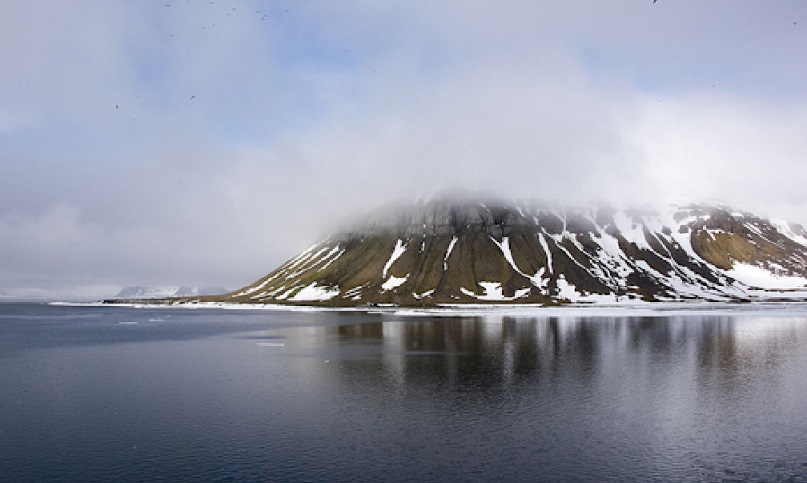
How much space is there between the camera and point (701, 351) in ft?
256

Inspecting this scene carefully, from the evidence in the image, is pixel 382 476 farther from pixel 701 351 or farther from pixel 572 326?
pixel 572 326

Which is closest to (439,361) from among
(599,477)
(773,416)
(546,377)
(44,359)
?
(546,377)

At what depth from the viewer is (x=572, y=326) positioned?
125 metres

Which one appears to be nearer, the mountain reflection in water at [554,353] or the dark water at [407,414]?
the dark water at [407,414]

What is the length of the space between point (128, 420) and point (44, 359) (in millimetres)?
41756

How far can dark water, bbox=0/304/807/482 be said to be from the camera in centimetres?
3038

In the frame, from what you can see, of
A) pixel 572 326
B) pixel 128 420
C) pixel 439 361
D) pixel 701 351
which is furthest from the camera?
pixel 572 326

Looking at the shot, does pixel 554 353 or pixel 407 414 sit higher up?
pixel 407 414

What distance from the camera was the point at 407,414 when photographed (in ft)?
138

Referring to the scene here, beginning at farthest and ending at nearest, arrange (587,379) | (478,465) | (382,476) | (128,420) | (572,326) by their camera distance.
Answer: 1. (572,326)
2. (587,379)
3. (128,420)
4. (478,465)
5. (382,476)

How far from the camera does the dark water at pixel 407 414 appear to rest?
99.7 feet

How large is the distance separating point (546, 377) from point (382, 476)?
108 ft

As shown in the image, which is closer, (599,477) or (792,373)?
(599,477)

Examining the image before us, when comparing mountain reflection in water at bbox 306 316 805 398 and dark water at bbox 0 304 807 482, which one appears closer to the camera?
dark water at bbox 0 304 807 482
